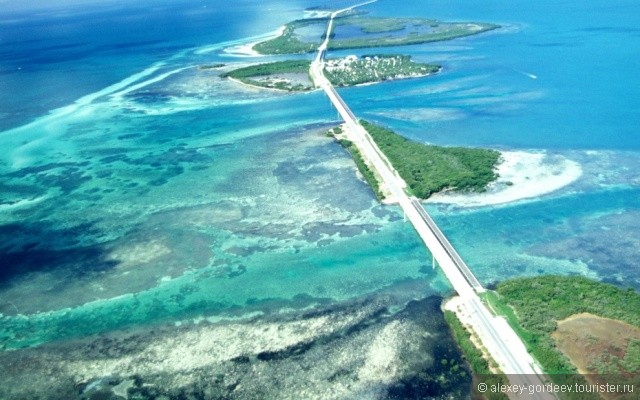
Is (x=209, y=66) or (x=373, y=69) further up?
(x=209, y=66)

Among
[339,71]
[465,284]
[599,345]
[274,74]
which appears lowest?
[599,345]

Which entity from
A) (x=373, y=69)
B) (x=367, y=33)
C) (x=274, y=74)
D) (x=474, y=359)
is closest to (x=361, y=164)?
(x=474, y=359)

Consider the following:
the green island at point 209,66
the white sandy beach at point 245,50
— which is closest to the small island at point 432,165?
the green island at point 209,66

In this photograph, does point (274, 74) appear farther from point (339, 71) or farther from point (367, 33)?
point (367, 33)

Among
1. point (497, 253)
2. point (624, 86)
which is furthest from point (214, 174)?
point (624, 86)

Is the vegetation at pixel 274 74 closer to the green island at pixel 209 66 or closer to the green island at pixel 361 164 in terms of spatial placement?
the green island at pixel 209 66

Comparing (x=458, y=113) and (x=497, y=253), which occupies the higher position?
(x=458, y=113)

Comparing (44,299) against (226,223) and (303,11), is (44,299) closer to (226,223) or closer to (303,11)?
(226,223)

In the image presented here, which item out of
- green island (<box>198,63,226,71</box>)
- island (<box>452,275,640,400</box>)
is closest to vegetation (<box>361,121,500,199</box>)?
island (<box>452,275,640,400</box>)
